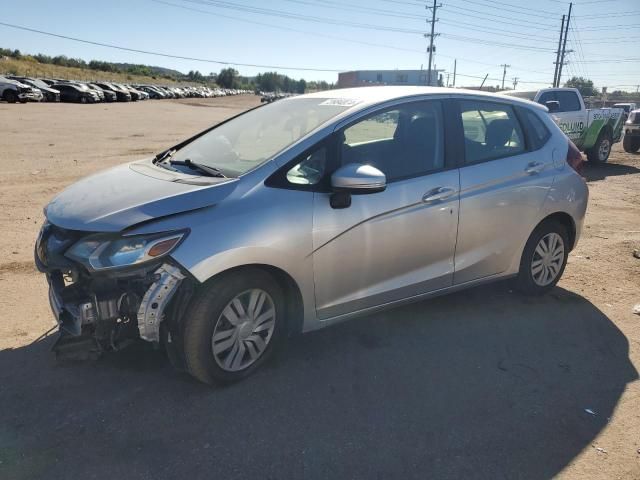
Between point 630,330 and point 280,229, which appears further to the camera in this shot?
point 630,330

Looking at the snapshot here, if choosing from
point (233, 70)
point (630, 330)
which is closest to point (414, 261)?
point (630, 330)

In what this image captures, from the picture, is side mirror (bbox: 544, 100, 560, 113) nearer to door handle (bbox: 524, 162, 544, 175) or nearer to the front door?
door handle (bbox: 524, 162, 544, 175)

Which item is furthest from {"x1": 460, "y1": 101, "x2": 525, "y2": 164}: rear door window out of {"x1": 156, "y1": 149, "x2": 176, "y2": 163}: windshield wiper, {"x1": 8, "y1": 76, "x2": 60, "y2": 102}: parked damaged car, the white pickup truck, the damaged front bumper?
{"x1": 8, "y1": 76, "x2": 60, "y2": 102}: parked damaged car

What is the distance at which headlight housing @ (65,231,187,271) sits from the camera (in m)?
2.76

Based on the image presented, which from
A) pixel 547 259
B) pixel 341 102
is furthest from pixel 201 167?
pixel 547 259

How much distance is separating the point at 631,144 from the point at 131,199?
1916cm

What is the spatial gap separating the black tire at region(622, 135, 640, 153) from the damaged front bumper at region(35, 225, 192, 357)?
18950mm

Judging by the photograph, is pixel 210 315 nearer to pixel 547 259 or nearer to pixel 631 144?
pixel 547 259

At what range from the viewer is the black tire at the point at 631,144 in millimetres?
17594

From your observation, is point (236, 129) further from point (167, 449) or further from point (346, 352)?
point (167, 449)

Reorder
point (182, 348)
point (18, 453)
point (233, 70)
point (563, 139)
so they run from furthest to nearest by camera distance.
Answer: point (233, 70), point (563, 139), point (182, 348), point (18, 453)

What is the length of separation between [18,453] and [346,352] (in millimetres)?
2044

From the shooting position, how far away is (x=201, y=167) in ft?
11.7

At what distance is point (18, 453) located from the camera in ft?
8.44
